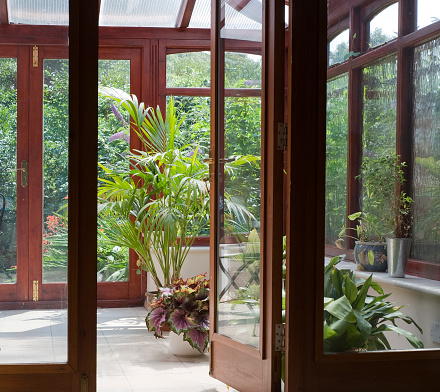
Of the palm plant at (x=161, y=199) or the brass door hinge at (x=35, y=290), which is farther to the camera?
the palm plant at (x=161, y=199)

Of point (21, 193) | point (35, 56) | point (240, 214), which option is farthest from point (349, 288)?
point (35, 56)

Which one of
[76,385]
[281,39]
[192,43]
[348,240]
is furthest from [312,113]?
[192,43]

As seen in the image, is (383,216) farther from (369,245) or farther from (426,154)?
(426,154)

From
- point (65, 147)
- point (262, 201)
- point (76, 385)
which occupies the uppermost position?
point (65, 147)

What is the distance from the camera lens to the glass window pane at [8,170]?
2.74m

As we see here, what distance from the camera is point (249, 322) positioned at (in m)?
3.14

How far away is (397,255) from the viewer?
9.96 feet

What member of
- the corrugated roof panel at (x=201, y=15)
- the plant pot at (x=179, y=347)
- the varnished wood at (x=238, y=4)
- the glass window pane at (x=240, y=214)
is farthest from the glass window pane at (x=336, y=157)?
the corrugated roof panel at (x=201, y=15)

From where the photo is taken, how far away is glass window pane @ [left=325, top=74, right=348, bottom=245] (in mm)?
2918

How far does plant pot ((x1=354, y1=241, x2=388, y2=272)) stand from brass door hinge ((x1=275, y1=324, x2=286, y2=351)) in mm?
457

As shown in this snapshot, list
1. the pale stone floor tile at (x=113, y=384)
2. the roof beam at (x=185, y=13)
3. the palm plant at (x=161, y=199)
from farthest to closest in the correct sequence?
1. the roof beam at (x=185, y=13)
2. the palm plant at (x=161, y=199)
3. the pale stone floor tile at (x=113, y=384)

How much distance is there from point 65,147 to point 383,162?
1397 millimetres

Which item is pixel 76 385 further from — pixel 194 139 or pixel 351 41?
pixel 194 139

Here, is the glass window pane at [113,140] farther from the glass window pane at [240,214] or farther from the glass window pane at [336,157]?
the glass window pane at [336,157]
